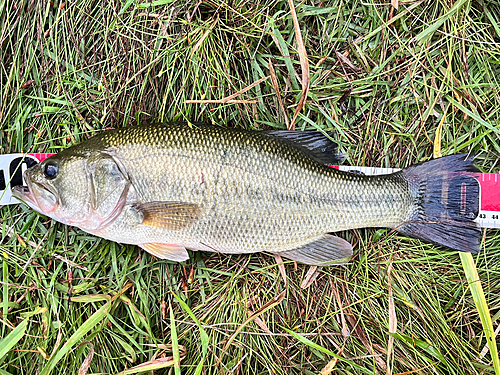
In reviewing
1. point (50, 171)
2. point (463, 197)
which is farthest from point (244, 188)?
point (463, 197)

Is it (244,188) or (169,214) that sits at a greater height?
(244,188)

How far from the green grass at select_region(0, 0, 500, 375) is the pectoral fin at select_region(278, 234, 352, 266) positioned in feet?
0.56

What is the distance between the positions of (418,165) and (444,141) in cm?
35

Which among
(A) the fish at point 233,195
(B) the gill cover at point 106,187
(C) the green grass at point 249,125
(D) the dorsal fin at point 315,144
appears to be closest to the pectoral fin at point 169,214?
(A) the fish at point 233,195

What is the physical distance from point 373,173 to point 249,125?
3.25 ft

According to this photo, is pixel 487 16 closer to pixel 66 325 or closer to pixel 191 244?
pixel 191 244

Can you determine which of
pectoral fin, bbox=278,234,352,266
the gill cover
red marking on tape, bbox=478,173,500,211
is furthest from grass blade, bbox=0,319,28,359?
red marking on tape, bbox=478,173,500,211

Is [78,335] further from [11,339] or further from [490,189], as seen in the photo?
[490,189]

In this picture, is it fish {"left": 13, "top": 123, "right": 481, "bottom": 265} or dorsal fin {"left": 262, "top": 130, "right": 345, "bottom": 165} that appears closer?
fish {"left": 13, "top": 123, "right": 481, "bottom": 265}

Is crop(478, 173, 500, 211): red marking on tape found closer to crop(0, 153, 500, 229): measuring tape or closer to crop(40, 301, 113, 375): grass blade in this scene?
→ crop(0, 153, 500, 229): measuring tape

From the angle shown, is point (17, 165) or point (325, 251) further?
point (17, 165)

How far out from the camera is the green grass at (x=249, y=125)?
2.39m

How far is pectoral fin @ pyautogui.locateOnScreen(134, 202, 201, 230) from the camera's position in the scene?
2133 mm

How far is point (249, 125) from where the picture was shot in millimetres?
2506
